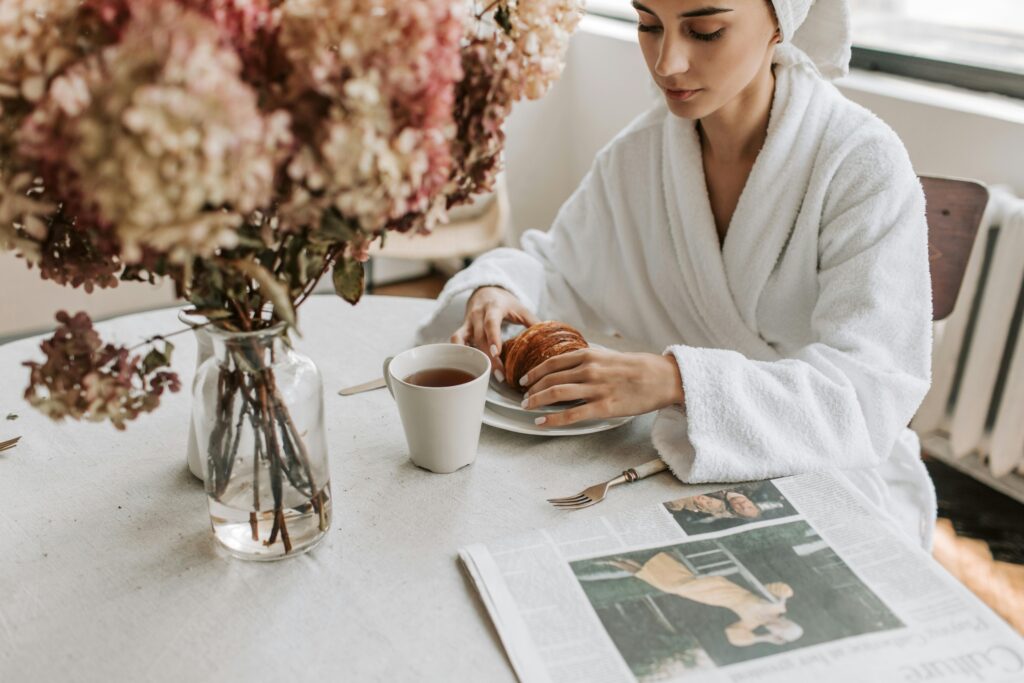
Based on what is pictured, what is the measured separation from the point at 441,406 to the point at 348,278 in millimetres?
250

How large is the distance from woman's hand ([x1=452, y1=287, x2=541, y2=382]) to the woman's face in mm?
377

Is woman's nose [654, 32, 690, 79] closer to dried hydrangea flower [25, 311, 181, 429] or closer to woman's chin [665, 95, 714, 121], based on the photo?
woman's chin [665, 95, 714, 121]

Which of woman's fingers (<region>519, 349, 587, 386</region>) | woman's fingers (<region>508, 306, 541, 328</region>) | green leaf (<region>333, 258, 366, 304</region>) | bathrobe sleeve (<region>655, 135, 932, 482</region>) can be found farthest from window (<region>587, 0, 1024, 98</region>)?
green leaf (<region>333, 258, 366, 304</region>)

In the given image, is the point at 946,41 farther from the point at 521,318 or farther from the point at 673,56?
the point at 521,318

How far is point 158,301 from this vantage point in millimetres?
3047

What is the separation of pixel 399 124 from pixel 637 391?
1.81 ft

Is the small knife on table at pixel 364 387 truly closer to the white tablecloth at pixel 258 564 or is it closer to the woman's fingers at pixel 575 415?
the white tablecloth at pixel 258 564

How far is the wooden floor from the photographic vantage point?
1917mm

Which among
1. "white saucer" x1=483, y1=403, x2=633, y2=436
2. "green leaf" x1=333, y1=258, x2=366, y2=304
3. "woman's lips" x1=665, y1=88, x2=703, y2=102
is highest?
"woman's lips" x1=665, y1=88, x2=703, y2=102

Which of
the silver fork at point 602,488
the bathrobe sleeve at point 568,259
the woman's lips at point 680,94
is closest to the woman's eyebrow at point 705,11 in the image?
the woman's lips at point 680,94

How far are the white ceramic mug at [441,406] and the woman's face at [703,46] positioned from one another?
0.55 m

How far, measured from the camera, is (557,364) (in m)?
1.09

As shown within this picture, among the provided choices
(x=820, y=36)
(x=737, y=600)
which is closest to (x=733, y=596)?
(x=737, y=600)

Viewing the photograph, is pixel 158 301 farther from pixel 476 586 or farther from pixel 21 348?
pixel 476 586
